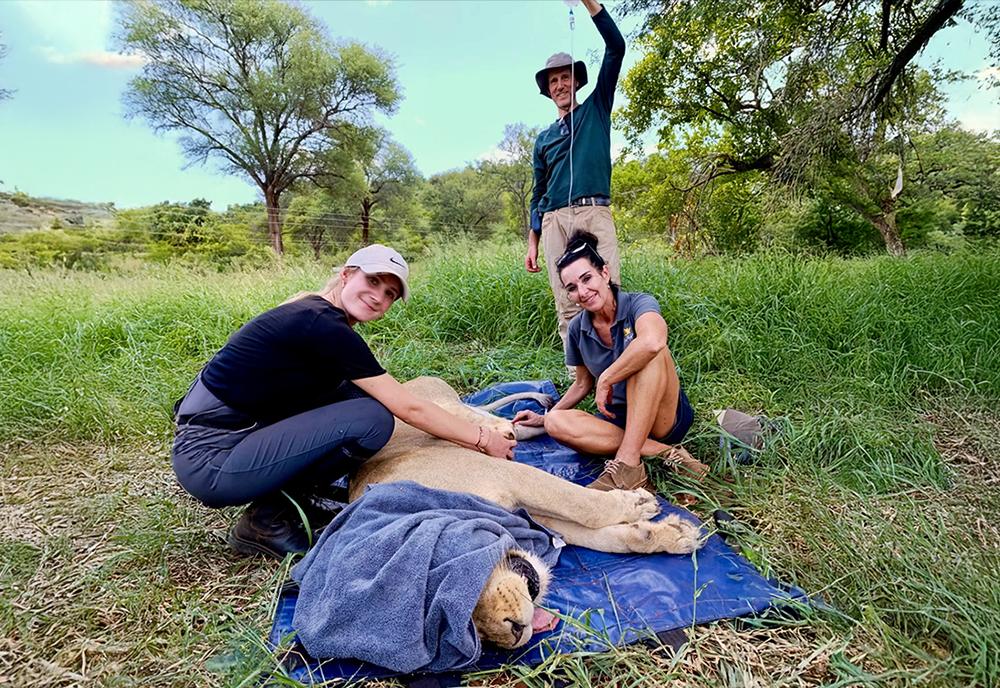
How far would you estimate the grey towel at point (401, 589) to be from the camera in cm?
133

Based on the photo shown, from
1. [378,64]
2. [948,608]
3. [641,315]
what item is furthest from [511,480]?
[378,64]

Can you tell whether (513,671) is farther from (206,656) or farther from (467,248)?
(467,248)

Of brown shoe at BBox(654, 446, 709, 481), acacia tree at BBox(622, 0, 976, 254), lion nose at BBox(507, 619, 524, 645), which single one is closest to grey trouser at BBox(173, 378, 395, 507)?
lion nose at BBox(507, 619, 524, 645)

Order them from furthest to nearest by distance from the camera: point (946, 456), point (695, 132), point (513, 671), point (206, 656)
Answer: point (695, 132) → point (946, 456) → point (206, 656) → point (513, 671)

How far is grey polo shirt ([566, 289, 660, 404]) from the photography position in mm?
2367

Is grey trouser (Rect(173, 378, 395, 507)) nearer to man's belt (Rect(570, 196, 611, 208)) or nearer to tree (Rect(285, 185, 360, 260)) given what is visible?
man's belt (Rect(570, 196, 611, 208))

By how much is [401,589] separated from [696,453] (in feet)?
5.79

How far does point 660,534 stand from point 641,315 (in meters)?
0.89

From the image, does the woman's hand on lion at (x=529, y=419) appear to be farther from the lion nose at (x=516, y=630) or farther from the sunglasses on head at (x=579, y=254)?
the lion nose at (x=516, y=630)

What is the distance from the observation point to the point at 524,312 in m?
4.52

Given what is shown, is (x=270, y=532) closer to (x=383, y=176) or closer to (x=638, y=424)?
(x=638, y=424)

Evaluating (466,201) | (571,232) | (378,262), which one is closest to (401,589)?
(378,262)

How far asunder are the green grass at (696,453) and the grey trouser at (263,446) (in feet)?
1.01

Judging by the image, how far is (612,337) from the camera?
2480 millimetres
